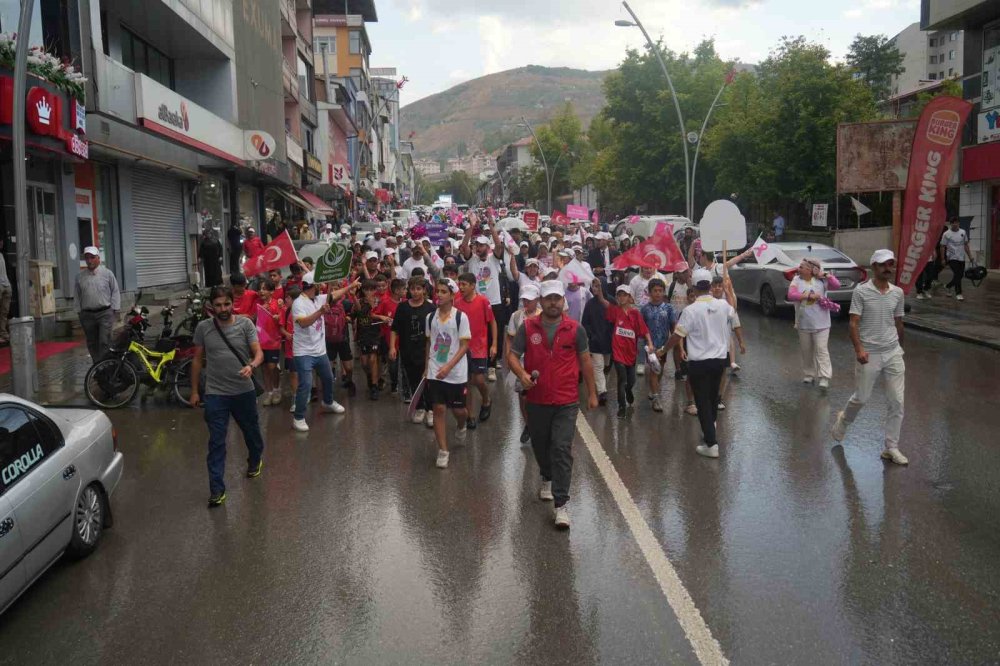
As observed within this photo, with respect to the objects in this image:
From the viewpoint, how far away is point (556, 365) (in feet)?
20.7

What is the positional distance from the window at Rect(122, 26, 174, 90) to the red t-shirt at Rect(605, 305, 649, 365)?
589 inches

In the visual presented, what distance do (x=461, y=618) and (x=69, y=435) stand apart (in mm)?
2985

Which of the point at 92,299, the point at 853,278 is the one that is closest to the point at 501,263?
the point at 92,299

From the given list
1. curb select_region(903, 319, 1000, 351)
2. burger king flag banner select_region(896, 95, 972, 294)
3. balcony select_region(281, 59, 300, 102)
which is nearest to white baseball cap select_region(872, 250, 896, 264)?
curb select_region(903, 319, 1000, 351)

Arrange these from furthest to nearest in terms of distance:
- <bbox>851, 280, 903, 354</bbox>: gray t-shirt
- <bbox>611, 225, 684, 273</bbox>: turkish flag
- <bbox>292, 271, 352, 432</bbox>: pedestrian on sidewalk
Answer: <bbox>611, 225, 684, 273</bbox>: turkish flag → <bbox>292, 271, 352, 432</bbox>: pedestrian on sidewalk → <bbox>851, 280, 903, 354</bbox>: gray t-shirt

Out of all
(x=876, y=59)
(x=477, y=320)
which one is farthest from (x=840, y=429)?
(x=876, y=59)

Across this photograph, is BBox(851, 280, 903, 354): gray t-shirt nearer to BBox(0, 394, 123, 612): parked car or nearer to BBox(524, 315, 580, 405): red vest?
BBox(524, 315, 580, 405): red vest

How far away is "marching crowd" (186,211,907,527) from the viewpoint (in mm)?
6422

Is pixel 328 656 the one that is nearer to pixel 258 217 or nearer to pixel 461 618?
pixel 461 618

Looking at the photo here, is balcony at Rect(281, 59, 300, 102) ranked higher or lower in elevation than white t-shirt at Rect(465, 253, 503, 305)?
higher

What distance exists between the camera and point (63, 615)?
16.5 feet

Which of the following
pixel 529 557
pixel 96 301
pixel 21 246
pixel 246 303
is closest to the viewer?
pixel 529 557

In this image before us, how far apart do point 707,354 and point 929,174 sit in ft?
30.5

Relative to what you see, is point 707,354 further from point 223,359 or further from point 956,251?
point 956,251
